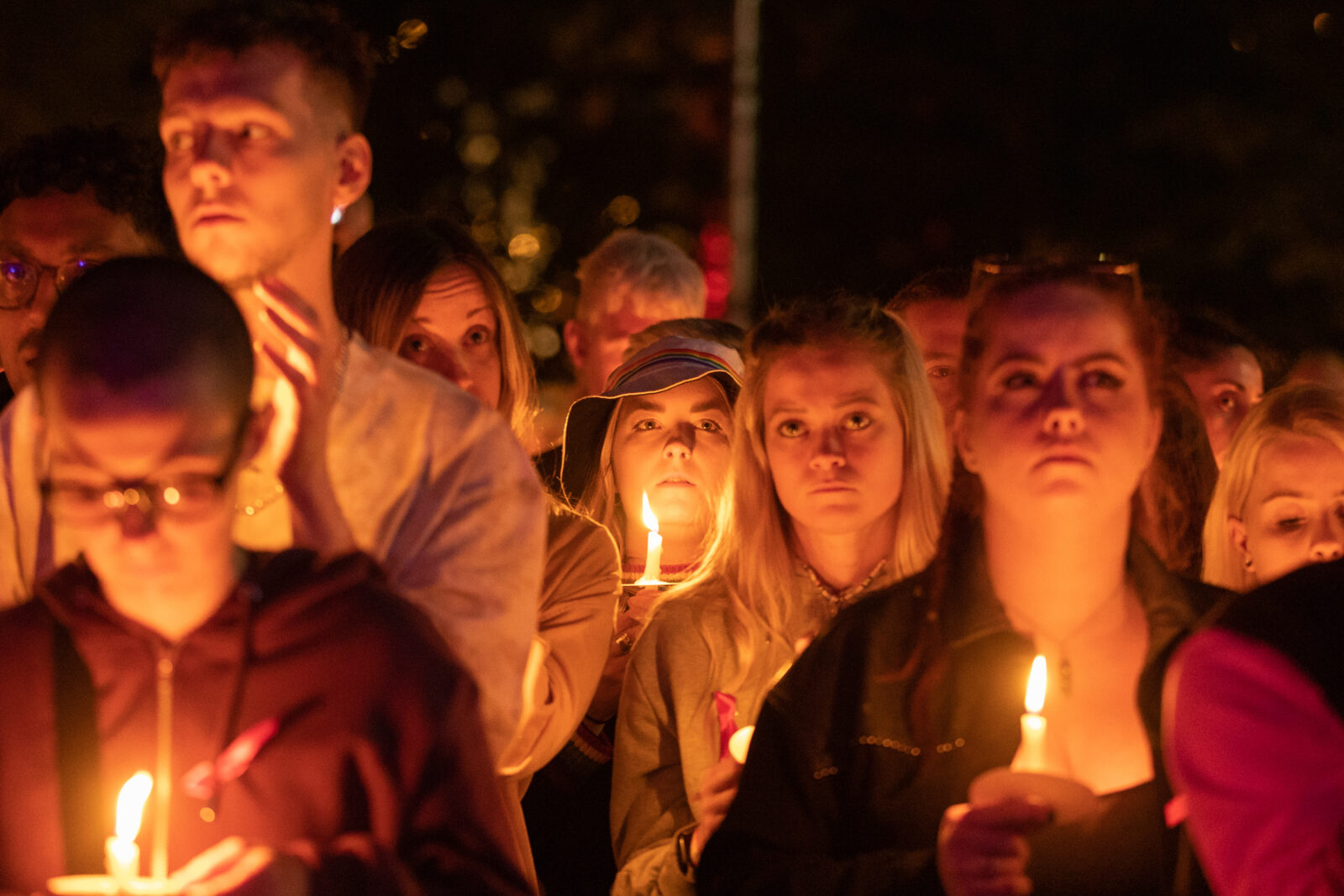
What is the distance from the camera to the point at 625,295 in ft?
20.6

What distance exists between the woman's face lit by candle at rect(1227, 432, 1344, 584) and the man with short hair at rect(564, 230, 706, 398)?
252 centimetres

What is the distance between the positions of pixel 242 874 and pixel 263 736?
0.87 feet

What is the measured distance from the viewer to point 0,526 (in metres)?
3.00

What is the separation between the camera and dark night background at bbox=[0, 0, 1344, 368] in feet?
45.9

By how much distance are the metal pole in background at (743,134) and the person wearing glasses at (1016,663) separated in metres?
10.8

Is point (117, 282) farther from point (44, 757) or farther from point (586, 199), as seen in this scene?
point (586, 199)

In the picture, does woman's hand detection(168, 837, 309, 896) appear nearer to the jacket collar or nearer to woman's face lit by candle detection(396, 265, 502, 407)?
the jacket collar

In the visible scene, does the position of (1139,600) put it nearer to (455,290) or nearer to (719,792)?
(719,792)

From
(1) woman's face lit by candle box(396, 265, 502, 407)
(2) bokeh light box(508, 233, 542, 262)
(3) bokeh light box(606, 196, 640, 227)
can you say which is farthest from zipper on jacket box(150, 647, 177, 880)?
(3) bokeh light box(606, 196, 640, 227)

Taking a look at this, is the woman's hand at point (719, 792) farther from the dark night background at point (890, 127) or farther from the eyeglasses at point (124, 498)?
the dark night background at point (890, 127)

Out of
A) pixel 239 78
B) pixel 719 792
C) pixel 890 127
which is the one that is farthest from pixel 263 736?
pixel 890 127

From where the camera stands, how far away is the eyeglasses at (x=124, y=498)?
241 centimetres

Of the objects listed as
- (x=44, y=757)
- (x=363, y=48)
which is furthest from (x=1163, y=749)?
(x=363, y=48)

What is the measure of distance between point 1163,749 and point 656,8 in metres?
13.8
